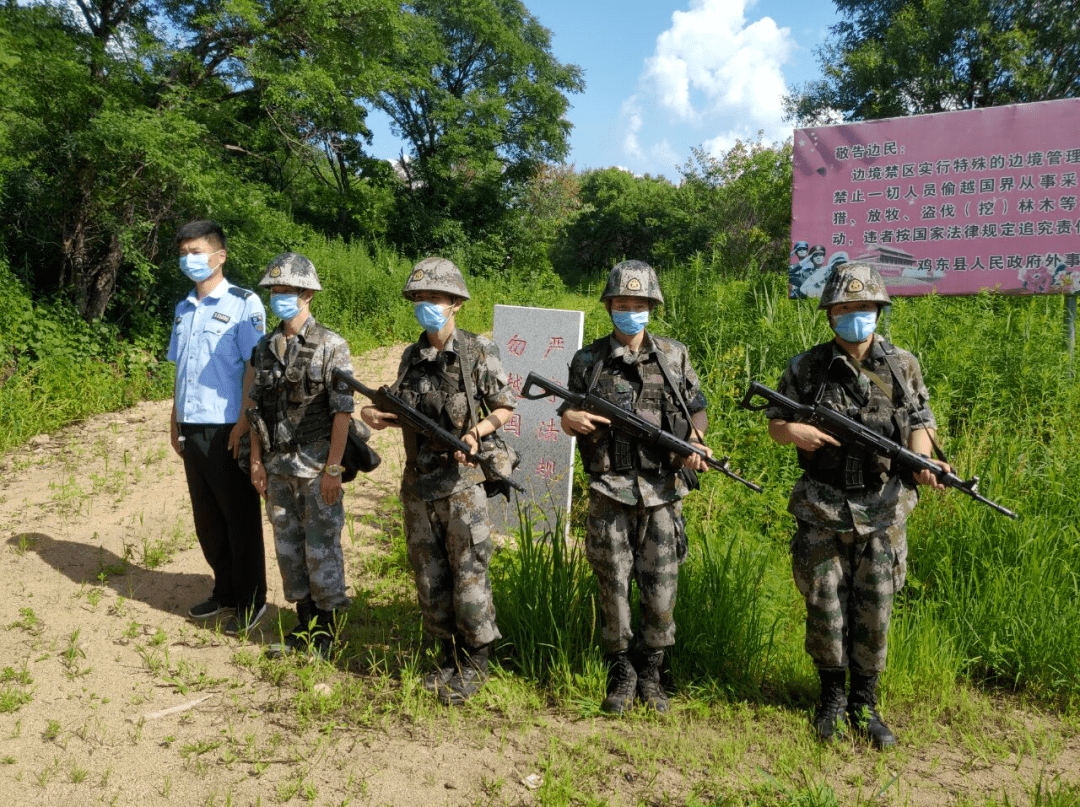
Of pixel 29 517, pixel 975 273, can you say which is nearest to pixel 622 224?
pixel 975 273

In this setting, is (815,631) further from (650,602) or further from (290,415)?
(290,415)

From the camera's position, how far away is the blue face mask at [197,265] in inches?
151

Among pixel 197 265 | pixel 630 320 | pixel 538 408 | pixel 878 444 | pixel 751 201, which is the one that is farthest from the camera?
pixel 751 201

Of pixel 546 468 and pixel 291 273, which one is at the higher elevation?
pixel 291 273

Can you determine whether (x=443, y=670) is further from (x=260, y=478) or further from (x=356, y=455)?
(x=260, y=478)

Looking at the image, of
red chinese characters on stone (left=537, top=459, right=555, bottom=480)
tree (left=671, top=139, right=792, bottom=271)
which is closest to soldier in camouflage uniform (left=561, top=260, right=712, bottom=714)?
red chinese characters on stone (left=537, top=459, right=555, bottom=480)

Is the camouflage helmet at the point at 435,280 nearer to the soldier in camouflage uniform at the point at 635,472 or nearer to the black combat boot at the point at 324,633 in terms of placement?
the soldier in camouflage uniform at the point at 635,472

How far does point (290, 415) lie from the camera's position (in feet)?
11.6

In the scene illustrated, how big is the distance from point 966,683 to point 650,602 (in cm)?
163

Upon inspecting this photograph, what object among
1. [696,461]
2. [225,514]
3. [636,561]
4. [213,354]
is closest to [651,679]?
[636,561]

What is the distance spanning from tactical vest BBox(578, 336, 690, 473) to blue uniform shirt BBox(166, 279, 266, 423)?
1842mm

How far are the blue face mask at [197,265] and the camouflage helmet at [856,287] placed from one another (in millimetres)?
2990

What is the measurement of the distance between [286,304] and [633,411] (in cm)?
170

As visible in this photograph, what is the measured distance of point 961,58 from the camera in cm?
1698
